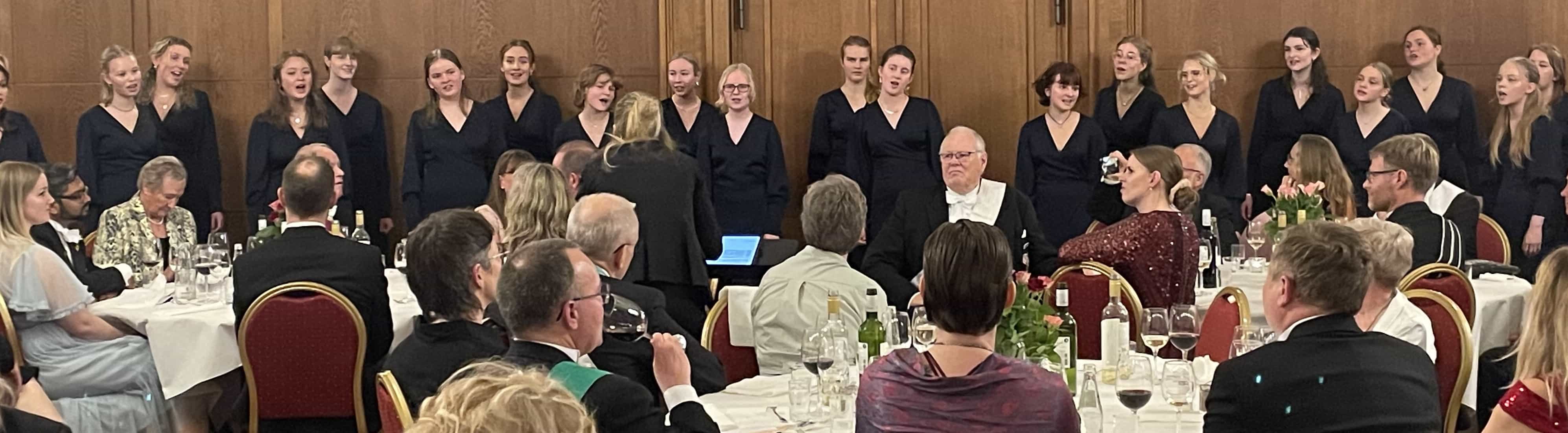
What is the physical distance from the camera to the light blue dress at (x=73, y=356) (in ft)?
17.7

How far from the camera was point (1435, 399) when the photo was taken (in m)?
3.25

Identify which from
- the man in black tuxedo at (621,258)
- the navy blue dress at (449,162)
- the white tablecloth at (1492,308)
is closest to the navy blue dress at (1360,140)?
the white tablecloth at (1492,308)

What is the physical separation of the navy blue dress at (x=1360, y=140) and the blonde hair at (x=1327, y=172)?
144 cm

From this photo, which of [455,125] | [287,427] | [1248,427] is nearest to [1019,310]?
[1248,427]

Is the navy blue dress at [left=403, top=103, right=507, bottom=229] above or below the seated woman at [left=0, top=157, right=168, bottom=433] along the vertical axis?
above

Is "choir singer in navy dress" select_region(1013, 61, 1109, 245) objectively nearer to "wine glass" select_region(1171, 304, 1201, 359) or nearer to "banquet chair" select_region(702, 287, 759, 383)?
"banquet chair" select_region(702, 287, 759, 383)

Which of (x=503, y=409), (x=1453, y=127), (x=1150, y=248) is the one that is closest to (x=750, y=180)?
(x=1453, y=127)

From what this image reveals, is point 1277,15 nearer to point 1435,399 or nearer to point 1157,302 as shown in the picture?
point 1157,302

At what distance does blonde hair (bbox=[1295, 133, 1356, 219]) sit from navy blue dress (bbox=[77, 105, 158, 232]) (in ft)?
18.2

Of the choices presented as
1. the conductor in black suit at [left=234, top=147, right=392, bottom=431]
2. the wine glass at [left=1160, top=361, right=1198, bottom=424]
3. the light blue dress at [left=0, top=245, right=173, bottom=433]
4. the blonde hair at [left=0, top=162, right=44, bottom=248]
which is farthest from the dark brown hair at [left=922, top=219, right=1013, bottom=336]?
the blonde hair at [left=0, top=162, right=44, bottom=248]

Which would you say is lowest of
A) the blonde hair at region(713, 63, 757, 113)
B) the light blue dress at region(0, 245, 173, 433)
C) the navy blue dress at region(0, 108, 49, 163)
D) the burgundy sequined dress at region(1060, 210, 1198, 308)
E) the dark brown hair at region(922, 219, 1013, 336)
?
the light blue dress at region(0, 245, 173, 433)

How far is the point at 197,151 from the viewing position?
30.1 ft

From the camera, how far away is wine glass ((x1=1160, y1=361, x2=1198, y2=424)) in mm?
3613

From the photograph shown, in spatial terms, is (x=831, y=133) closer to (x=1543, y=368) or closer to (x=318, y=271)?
(x=318, y=271)
